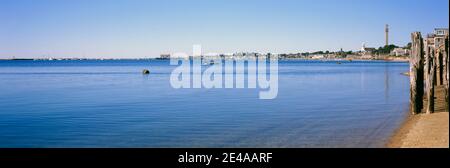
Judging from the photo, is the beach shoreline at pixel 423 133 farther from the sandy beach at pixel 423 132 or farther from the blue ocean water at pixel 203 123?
the blue ocean water at pixel 203 123

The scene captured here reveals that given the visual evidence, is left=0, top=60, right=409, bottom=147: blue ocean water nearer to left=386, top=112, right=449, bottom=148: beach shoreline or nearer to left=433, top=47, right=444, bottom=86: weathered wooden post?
left=386, top=112, right=449, bottom=148: beach shoreline

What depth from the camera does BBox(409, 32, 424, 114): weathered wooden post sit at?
714 inches

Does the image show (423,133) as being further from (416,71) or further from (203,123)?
(203,123)

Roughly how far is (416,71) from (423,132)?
5.13 metres

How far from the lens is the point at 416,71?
1877 cm

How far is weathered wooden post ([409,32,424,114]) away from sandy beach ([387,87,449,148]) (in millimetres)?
777

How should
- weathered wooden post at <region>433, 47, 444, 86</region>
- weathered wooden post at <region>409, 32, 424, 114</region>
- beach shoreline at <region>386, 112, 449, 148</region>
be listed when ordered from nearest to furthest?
beach shoreline at <region>386, 112, 449, 148</region>
weathered wooden post at <region>409, 32, 424, 114</region>
weathered wooden post at <region>433, 47, 444, 86</region>

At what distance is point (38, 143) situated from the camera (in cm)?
1490

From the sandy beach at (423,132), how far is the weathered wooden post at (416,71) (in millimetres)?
777

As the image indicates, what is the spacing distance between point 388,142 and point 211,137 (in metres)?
5.41

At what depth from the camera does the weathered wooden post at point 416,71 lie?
1812cm

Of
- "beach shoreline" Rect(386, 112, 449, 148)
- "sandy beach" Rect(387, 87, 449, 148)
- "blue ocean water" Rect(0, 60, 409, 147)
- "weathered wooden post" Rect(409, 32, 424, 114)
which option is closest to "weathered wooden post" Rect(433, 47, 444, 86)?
"blue ocean water" Rect(0, 60, 409, 147)

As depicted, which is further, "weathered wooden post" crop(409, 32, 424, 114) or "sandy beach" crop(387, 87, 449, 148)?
"weathered wooden post" crop(409, 32, 424, 114)
